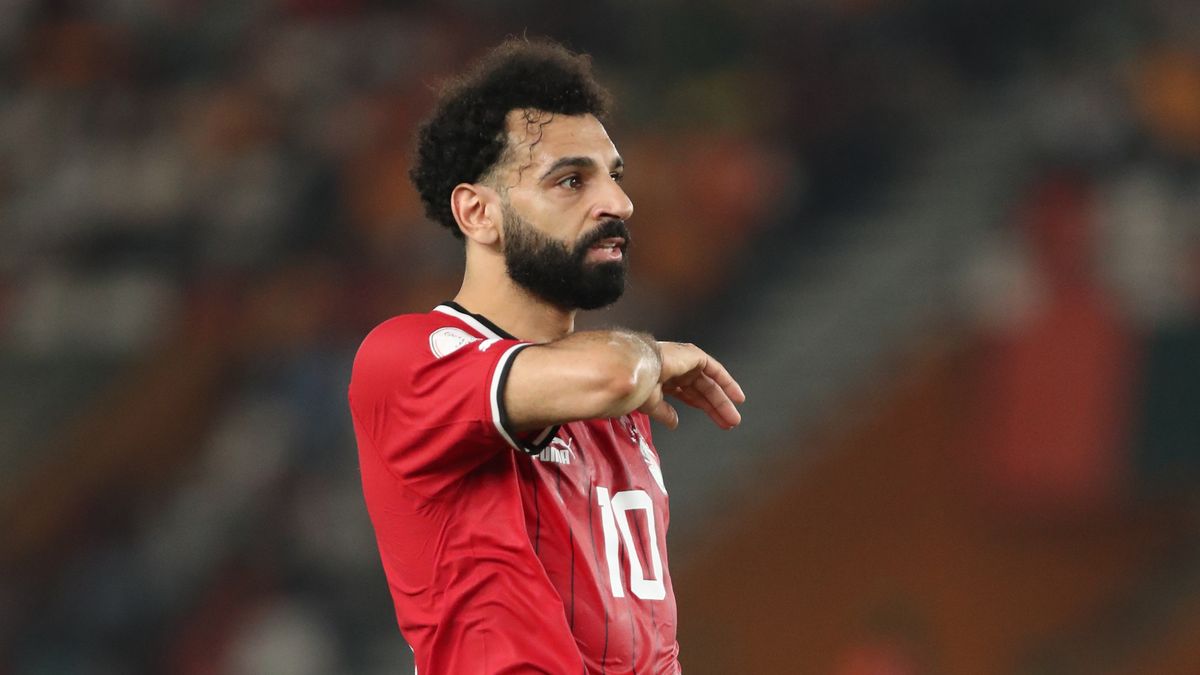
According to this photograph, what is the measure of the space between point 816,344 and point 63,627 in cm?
492

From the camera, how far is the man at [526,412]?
2.79 meters

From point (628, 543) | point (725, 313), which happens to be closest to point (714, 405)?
point (628, 543)

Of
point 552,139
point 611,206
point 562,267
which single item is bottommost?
point 562,267

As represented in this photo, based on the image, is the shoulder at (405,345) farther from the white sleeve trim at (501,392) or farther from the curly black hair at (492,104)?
the curly black hair at (492,104)

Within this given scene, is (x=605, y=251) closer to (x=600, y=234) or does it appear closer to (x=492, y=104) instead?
(x=600, y=234)

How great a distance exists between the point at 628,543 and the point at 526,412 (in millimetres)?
493

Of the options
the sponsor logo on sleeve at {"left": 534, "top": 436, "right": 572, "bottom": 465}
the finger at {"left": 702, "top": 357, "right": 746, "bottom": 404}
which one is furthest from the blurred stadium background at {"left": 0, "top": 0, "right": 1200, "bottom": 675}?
the sponsor logo on sleeve at {"left": 534, "top": 436, "right": 572, "bottom": 465}

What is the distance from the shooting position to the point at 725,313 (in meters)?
9.66

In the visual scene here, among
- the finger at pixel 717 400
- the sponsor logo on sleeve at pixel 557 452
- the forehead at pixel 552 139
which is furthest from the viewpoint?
the finger at pixel 717 400

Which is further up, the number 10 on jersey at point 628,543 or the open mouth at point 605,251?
the open mouth at point 605,251

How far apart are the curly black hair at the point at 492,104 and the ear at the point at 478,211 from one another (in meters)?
0.04

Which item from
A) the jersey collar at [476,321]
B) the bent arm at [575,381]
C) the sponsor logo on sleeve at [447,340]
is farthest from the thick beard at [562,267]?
the bent arm at [575,381]

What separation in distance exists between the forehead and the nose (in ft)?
0.29

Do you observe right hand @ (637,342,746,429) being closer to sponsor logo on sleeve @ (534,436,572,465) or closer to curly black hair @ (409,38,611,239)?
sponsor logo on sleeve @ (534,436,572,465)
